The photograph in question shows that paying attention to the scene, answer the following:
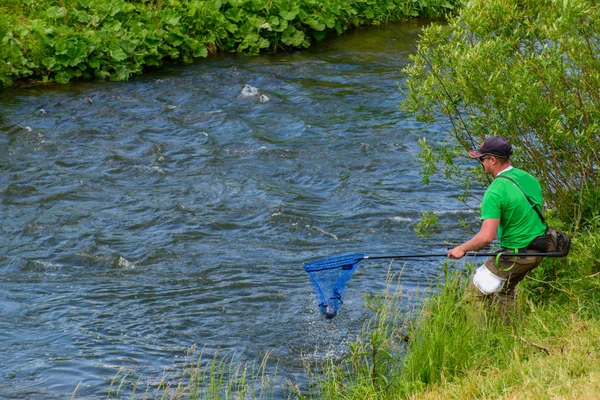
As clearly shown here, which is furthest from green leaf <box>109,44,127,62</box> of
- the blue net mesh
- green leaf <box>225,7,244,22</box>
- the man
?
the man

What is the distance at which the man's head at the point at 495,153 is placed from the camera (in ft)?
23.2

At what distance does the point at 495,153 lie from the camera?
7.07 meters

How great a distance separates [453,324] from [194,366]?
234cm

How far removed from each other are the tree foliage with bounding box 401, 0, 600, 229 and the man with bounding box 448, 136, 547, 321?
86cm

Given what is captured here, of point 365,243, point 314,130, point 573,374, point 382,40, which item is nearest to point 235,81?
point 314,130

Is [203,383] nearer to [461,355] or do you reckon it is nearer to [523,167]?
[461,355]

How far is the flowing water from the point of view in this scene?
327 inches

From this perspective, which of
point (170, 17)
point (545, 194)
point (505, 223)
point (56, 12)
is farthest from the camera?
point (170, 17)

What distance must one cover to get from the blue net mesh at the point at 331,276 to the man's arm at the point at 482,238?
80 cm

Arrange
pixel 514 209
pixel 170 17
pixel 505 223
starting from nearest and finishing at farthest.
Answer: pixel 514 209
pixel 505 223
pixel 170 17

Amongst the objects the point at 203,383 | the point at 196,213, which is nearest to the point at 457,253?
the point at 203,383

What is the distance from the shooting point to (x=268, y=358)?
313 inches

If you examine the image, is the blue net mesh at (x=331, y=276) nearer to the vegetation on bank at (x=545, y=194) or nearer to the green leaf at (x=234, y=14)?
the vegetation on bank at (x=545, y=194)

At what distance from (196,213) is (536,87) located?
5.33 metres
